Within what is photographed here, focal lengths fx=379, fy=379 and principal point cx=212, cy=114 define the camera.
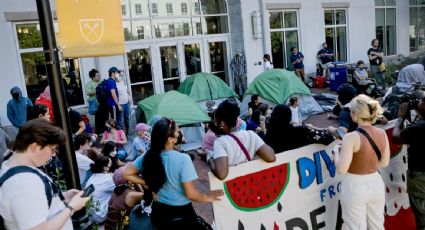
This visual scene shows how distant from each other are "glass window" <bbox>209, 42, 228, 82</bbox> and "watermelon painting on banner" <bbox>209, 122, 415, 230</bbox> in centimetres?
997

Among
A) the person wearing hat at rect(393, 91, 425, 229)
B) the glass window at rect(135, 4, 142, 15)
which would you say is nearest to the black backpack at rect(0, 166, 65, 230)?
the person wearing hat at rect(393, 91, 425, 229)

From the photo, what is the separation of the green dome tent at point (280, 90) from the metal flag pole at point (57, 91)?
7.91 meters

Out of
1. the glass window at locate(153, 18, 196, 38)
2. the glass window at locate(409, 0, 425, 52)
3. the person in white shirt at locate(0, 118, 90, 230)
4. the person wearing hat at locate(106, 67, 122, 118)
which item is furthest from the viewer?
the glass window at locate(409, 0, 425, 52)

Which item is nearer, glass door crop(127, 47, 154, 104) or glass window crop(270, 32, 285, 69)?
glass door crop(127, 47, 154, 104)

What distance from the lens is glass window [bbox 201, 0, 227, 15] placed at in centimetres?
1302

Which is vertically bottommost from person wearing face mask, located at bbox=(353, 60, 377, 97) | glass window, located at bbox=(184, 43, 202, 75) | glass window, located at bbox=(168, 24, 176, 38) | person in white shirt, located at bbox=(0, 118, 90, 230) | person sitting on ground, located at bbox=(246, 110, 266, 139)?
person sitting on ground, located at bbox=(246, 110, 266, 139)

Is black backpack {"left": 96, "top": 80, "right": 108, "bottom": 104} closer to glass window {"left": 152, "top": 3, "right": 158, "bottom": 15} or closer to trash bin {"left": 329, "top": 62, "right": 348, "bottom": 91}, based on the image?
glass window {"left": 152, "top": 3, "right": 158, "bottom": 15}

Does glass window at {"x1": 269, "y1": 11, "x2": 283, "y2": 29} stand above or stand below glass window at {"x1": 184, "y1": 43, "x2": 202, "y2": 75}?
above

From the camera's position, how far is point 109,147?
17.4 feet

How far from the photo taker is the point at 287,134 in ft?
12.1

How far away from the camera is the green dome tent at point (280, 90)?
10.0 meters

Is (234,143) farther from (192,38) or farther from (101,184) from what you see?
(192,38)

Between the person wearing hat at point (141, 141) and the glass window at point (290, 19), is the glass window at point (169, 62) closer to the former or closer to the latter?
the glass window at point (290, 19)

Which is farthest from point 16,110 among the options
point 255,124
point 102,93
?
point 255,124
